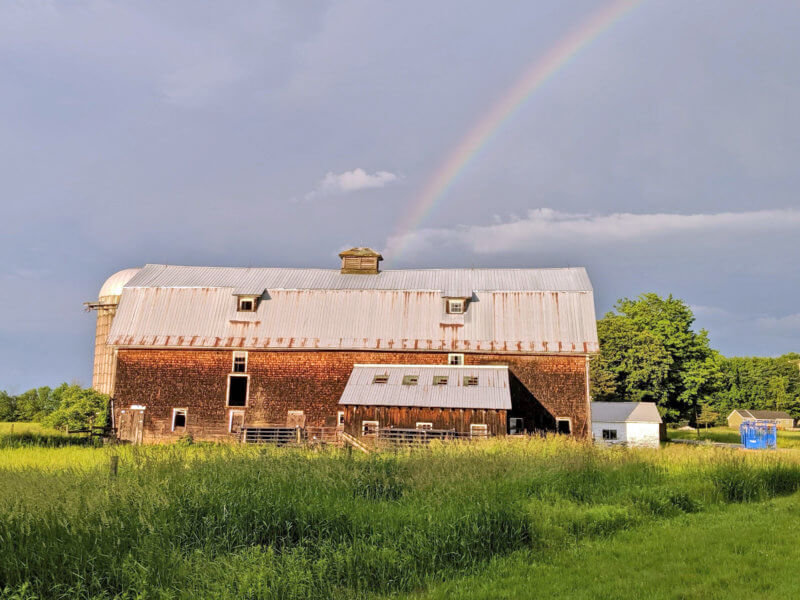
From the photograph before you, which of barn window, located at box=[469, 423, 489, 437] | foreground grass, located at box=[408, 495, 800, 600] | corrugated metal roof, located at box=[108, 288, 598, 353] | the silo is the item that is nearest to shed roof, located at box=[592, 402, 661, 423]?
corrugated metal roof, located at box=[108, 288, 598, 353]

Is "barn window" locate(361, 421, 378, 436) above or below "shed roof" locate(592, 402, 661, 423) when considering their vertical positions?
below

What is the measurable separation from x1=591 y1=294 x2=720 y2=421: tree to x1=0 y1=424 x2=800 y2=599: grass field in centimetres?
3606

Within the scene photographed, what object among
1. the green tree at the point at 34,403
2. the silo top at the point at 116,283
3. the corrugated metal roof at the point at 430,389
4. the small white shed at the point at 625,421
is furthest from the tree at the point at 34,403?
A: the small white shed at the point at 625,421

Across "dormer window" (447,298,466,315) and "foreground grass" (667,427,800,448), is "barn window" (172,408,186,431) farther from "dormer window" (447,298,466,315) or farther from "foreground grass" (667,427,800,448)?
"foreground grass" (667,427,800,448)

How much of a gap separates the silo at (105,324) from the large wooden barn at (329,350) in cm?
1070

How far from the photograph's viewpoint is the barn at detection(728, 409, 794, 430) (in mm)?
94625

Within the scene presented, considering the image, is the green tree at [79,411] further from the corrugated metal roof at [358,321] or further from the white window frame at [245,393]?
the white window frame at [245,393]

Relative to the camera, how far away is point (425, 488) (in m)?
13.1

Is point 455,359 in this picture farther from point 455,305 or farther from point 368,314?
point 368,314

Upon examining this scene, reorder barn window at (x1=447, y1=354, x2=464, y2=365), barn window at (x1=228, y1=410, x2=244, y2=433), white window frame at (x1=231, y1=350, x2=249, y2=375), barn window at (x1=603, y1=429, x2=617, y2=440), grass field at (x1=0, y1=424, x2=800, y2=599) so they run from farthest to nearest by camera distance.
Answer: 1. barn window at (x1=603, y1=429, x2=617, y2=440)
2. white window frame at (x1=231, y1=350, x2=249, y2=375)
3. barn window at (x1=447, y1=354, x2=464, y2=365)
4. barn window at (x1=228, y1=410, x2=244, y2=433)
5. grass field at (x1=0, y1=424, x2=800, y2=599)

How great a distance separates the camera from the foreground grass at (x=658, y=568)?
26.9ft

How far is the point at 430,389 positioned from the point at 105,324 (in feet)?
91.0

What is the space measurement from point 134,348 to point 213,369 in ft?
14.4

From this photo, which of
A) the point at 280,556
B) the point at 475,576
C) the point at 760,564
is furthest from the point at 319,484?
the point at 760,564
